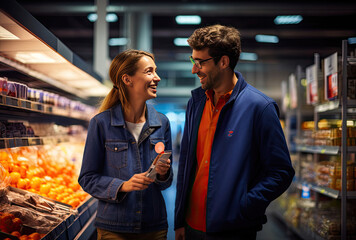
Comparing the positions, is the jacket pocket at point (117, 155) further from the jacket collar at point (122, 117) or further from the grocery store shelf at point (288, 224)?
the grocery store shelf at point (288, 224)

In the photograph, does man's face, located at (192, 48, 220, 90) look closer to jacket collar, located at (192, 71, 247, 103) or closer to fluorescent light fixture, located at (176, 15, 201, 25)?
jacket collar, located at (192, 71, 247, 103)

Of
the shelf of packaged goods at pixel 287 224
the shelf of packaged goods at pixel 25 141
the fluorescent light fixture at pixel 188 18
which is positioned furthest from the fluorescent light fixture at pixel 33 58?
the fluorescent light fixture at pixel 188 18

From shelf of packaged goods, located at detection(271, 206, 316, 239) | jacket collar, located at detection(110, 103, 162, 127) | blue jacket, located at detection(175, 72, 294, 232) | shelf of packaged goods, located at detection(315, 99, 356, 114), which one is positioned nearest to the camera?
blue jacket, located at detection(175, 72, 294, 232)

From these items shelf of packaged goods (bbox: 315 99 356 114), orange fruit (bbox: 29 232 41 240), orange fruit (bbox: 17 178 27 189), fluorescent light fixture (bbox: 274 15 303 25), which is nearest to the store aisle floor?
shelf of packaged goods (bbox: 315 99 356 114)

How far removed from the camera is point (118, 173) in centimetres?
204

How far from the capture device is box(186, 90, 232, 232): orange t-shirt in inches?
77.3

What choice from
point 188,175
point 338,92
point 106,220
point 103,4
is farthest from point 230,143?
point 103,4

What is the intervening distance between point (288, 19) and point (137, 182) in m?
10.6

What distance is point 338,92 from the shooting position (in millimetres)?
3709

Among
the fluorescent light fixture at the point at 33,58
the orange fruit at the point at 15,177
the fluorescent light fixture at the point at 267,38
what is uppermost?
the fluorescent light fixture at the point at 267,38

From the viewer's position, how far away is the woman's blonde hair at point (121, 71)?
2145 mm

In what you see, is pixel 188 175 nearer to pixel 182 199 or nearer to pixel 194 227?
pixel 182 199

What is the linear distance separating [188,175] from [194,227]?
1.04 ft

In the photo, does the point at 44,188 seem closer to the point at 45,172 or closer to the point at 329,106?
the point at 45,172
